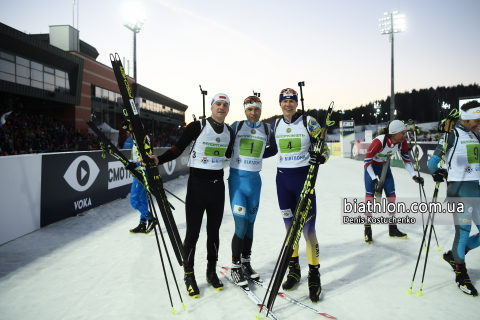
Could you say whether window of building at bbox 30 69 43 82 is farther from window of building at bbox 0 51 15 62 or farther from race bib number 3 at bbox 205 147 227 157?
race bib number 3 at bbox 205 147 227 157

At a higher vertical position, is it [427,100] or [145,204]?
[427,100]

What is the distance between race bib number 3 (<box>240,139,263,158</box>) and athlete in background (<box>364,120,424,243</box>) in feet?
→ 8.62

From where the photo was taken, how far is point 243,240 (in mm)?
3764

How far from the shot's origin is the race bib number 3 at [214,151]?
353 cm

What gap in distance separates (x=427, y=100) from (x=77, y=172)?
111333 mm

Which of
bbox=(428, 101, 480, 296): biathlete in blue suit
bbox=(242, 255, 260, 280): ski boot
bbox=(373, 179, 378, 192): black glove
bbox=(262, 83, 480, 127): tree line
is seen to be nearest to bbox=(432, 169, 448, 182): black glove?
bbox=(428, 101, 480, 296): biathlete in blue suit

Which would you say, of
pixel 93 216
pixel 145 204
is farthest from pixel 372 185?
pixel 93 216

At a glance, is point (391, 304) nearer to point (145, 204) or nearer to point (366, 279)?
point (366, 279)

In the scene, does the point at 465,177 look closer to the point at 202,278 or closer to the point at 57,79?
the point at 202,278

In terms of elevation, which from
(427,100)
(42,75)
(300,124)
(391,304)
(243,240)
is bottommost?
(391,304)

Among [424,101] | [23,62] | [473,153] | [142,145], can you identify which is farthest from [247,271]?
[424,101]

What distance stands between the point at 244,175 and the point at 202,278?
1.56 meters

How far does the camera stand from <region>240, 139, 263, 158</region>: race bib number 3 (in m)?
3.73

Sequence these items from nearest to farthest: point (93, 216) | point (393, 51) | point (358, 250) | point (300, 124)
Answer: point (300, 124), point (358, 250), point (93, 216), point (393, 51)
